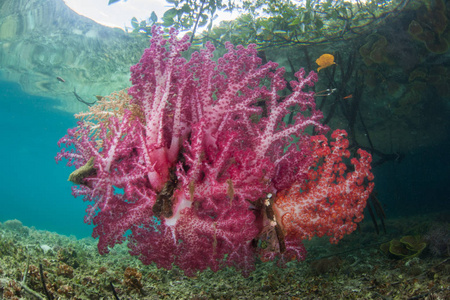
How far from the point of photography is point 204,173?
238 centimetres

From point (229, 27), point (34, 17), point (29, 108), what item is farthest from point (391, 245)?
point (29, 108)

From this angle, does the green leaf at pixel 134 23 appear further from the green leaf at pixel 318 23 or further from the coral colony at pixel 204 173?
the coral colony at pixel 204 173

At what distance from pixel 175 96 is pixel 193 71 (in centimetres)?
33

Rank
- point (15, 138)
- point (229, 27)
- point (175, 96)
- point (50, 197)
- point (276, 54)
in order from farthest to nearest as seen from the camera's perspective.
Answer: point (50, 197)
point (15, 138)
point (276, 54)
point (229, 27)
point (175, 96)

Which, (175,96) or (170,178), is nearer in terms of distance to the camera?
(170,178)

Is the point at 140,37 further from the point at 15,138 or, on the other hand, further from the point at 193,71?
the point at 15,138

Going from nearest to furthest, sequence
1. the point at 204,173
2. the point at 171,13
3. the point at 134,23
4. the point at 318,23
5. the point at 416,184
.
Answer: the point at 204,173, the point at 318,23, the point at 171,13, the point at 134,23, the point at 416,184

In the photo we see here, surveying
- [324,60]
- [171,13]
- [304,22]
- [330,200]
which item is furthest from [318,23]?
[330,200]

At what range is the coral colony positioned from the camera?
2.20 m

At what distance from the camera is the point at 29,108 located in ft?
70.9

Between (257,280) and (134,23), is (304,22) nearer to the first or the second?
(134,23)

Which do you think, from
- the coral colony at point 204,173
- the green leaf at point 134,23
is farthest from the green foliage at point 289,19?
the coral colony at point 204,173

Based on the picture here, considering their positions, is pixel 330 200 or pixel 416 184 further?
pixel 416 184

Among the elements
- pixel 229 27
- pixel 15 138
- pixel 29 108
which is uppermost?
pixel 15 138
